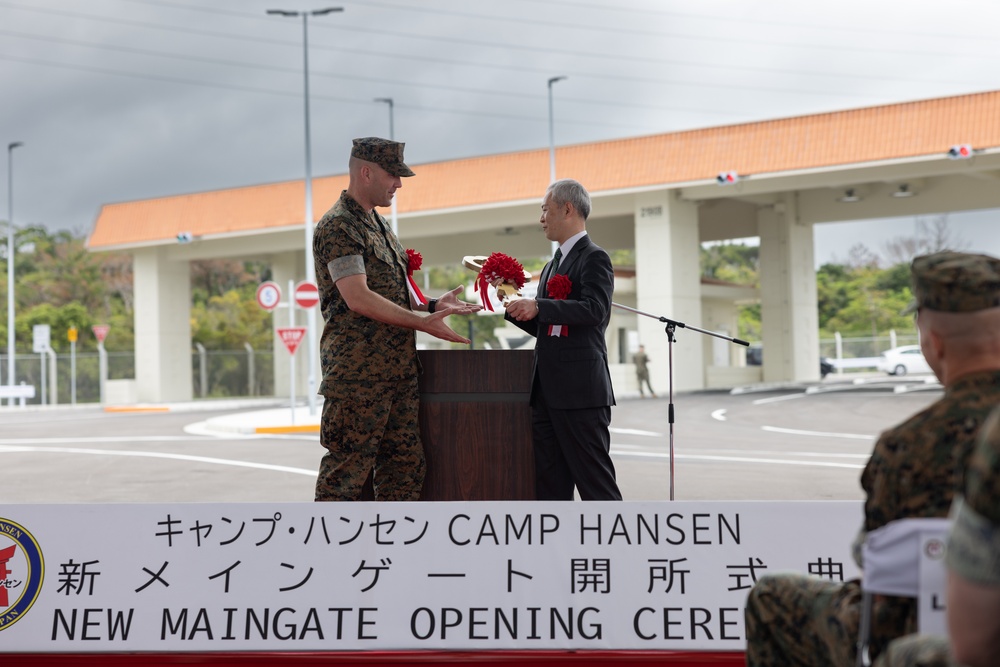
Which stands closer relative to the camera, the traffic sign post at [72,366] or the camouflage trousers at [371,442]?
the camouflage trousers at [371,442]

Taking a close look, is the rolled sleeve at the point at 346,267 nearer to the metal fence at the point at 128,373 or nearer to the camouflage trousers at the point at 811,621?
the camouflage trousers at the point at 811,621

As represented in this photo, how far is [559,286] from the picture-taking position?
475 centimetres

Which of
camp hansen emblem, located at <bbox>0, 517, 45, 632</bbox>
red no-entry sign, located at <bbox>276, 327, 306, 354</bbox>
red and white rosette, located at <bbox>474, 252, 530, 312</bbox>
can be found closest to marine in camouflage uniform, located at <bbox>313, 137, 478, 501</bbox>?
red and white rosette, located at <bbox>474, 252, 530, 312</bbox>

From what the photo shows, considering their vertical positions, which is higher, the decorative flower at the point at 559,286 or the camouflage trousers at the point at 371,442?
the decorative flower at the point at 559,286

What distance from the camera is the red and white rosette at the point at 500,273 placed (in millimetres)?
4793

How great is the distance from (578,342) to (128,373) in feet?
140

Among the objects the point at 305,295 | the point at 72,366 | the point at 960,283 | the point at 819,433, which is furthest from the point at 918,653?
the point at 72,366

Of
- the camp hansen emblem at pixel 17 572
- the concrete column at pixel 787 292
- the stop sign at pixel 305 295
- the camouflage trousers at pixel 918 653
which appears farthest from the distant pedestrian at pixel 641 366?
the camouflage trousers at pixel 918 653

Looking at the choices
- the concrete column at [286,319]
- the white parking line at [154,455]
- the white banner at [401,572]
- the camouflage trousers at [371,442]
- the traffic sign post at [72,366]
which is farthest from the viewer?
the concrete column at [286,319]

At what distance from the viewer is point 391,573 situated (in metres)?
3.68

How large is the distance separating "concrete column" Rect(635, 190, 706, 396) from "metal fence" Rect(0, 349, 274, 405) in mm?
21516

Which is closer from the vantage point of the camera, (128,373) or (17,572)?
(17,572)

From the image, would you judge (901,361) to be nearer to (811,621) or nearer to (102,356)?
(102,356)

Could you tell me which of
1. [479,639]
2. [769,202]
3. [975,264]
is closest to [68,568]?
[479,639]
